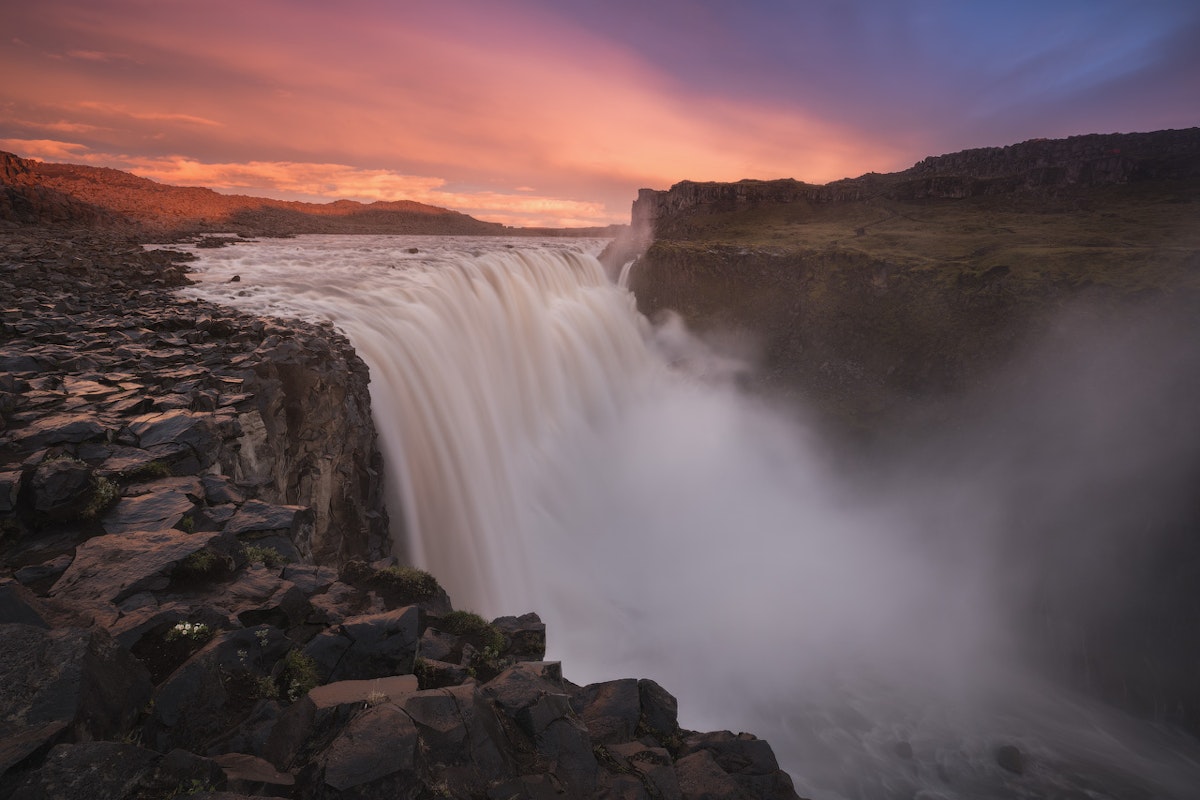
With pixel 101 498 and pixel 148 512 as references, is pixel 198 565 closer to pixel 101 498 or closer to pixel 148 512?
pixel 148 512

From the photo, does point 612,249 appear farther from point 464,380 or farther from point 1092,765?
point 1092,765

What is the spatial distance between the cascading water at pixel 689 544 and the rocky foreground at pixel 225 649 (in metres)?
9.08

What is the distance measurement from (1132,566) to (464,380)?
136 feet

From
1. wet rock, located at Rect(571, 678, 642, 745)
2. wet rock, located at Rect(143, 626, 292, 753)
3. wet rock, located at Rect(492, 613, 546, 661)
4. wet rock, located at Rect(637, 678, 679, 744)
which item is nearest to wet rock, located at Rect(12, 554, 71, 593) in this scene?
wet rock, located at Rect(143, 626, 292, 753)

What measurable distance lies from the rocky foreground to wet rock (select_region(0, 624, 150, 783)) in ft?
0.06

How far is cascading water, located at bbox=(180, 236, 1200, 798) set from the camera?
73.8ft

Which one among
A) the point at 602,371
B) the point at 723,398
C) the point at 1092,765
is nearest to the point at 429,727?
the point at 1092,765

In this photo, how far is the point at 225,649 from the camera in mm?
6680

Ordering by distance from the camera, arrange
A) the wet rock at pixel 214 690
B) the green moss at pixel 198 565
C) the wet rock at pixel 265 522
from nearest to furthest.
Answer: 1. the wet rock at pixel 214 690
2. the green moss at pixel 198 565
3. the wet rock at pixel 265 522

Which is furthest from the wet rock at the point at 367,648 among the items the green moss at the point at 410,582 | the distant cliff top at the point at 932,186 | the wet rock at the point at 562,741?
the distant cliff top at the point at 932,186

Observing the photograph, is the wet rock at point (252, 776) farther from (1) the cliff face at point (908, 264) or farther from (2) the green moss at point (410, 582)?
(1) the cliff face at point (908, 264)

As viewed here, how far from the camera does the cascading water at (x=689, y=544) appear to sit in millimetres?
22484

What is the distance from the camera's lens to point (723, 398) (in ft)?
175

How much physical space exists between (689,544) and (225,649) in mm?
32235
